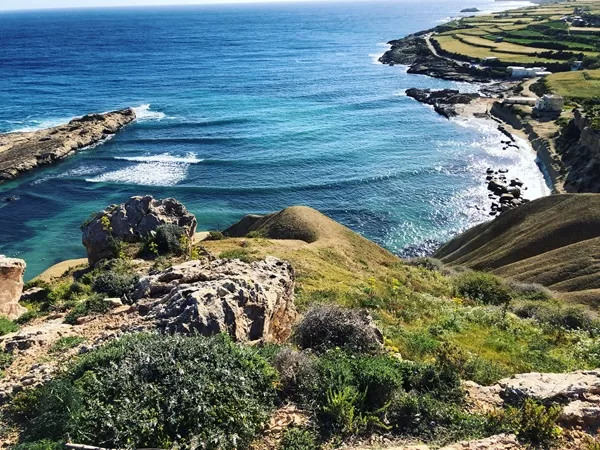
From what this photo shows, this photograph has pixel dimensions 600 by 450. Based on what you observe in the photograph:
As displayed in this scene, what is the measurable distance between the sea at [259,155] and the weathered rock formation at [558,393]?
37833 mm

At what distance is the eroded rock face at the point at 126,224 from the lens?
33.2 meters

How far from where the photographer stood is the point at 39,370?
13570 mm

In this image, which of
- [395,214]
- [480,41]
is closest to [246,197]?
[395,214]

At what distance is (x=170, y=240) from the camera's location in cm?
3175

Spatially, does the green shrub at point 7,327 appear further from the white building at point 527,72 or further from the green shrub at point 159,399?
the white building at point 527,72

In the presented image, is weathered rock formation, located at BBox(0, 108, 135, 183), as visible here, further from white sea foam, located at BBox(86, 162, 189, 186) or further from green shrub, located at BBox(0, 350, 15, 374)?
green shrub, located at BBox(0, 350, 15, 374)

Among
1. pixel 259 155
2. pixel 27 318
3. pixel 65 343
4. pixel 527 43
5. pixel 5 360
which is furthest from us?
pixel 527 43

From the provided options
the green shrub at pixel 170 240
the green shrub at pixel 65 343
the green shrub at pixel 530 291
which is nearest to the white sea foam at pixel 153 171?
the green shrub at pixel 170 240

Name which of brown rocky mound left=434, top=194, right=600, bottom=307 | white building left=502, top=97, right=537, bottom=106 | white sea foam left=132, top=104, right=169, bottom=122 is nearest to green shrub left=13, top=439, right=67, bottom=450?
brown rocky mound left=434, top=194, right=600, bottom=307

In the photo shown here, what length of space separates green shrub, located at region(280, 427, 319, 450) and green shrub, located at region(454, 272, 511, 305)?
21.1 metres

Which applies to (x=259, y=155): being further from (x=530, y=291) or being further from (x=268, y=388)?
(x=268, y=388)

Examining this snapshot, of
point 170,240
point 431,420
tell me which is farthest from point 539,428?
point 170,240

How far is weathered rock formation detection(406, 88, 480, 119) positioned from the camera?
100619 mm

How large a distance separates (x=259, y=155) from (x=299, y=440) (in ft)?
222
